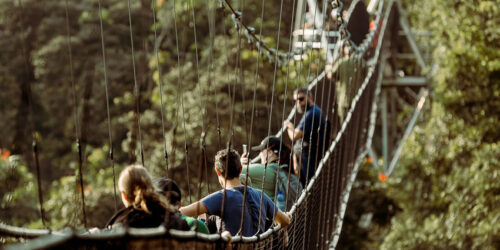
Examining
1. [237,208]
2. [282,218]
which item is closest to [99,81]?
[282,218]

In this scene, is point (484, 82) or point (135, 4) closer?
point (484, 82)

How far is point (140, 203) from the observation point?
7.70ft

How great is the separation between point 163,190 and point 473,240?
5.48 meters

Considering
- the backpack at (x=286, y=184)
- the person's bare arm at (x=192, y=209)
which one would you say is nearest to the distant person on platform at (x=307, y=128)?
the backpack at (x=286, y=184)

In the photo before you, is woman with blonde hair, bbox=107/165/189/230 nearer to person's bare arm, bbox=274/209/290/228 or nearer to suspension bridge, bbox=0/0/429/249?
suspension bridge, bbox=0/0/429/249

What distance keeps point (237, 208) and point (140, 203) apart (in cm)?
85

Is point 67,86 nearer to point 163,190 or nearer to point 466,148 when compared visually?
point 466,148

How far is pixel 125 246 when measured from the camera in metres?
1.90

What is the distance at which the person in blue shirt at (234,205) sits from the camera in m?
3.09

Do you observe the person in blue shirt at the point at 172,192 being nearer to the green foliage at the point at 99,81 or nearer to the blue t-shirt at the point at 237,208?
the blue t-shirt at the point at 237,208

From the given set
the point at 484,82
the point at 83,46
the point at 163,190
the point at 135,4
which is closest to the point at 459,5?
the point at 484,82

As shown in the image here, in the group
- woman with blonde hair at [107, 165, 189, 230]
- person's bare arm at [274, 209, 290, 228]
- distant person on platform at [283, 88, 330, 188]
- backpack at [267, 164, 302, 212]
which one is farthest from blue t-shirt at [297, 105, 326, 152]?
woman with blonde hair at [107, 165, 189, 230]

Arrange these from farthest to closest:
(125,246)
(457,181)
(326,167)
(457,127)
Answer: (457,127) → (457,181) → (326,167) → (125,246)

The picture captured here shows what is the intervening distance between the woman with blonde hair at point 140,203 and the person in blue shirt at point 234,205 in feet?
2.12
